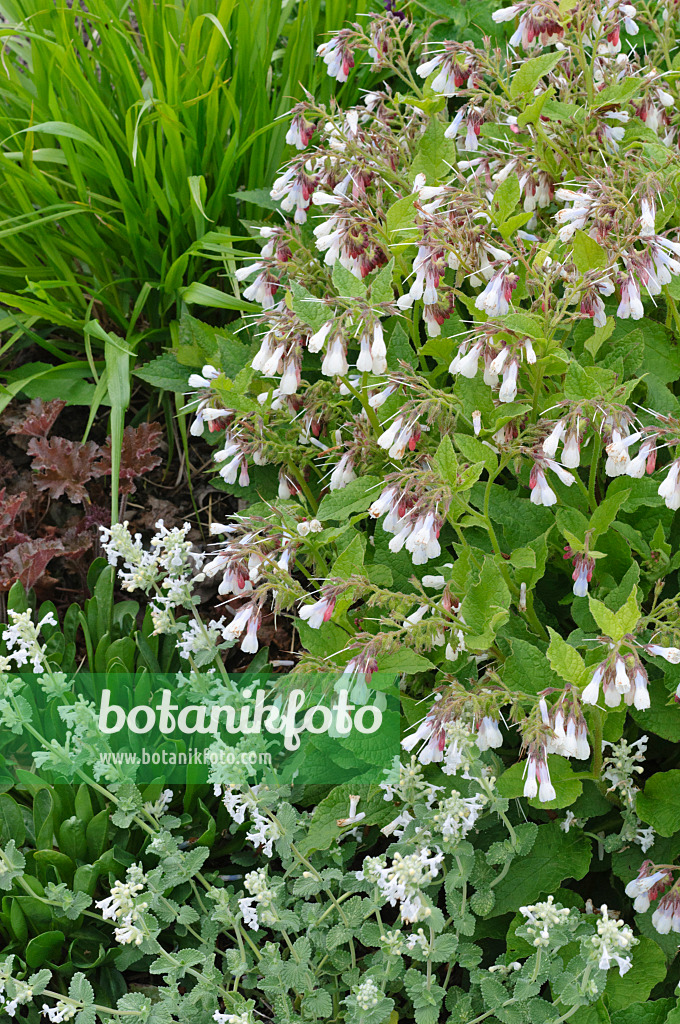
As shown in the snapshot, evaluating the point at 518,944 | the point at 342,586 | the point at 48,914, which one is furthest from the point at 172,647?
the point at 518,944

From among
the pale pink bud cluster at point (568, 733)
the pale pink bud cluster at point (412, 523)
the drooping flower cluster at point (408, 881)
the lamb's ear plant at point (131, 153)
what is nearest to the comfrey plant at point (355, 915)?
the drooping flower cluster at point (408, 881)

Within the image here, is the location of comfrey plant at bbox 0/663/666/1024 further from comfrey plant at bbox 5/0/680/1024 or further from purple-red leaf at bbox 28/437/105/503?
purple-red leaf at bbox 28/437/105/503

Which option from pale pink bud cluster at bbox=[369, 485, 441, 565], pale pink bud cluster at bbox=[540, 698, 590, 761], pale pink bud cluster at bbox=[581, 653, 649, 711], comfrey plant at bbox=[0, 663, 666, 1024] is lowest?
comfrey plant at bbox=[0, 663, 666, 1024]

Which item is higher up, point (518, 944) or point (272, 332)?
point (272, 332)

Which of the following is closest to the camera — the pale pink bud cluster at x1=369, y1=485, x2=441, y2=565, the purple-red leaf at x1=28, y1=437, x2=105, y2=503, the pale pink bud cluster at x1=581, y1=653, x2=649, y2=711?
the pale pink bud cluster at x1=581, y1=653, x2=649, y2=711

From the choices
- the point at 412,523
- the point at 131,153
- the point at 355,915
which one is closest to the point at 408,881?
the point at 355,915

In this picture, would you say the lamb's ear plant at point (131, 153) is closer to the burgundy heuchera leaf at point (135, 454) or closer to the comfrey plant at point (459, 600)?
the burgundy heuchera leaf at point (135, 454)

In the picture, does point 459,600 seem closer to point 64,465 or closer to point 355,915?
point 355,915

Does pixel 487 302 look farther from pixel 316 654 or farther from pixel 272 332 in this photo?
pixel 316 654

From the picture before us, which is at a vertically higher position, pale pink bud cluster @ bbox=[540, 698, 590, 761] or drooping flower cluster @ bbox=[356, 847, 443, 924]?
pale pink bud cluster @ bbox=[540, 698, 590, 761]

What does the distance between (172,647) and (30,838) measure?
608 millimetres

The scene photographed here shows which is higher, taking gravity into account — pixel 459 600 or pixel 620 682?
pixel 620 682

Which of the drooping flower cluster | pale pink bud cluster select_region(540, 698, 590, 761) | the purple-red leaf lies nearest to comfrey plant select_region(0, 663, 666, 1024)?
the drooping flower cluster

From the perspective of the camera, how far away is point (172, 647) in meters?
2.60
